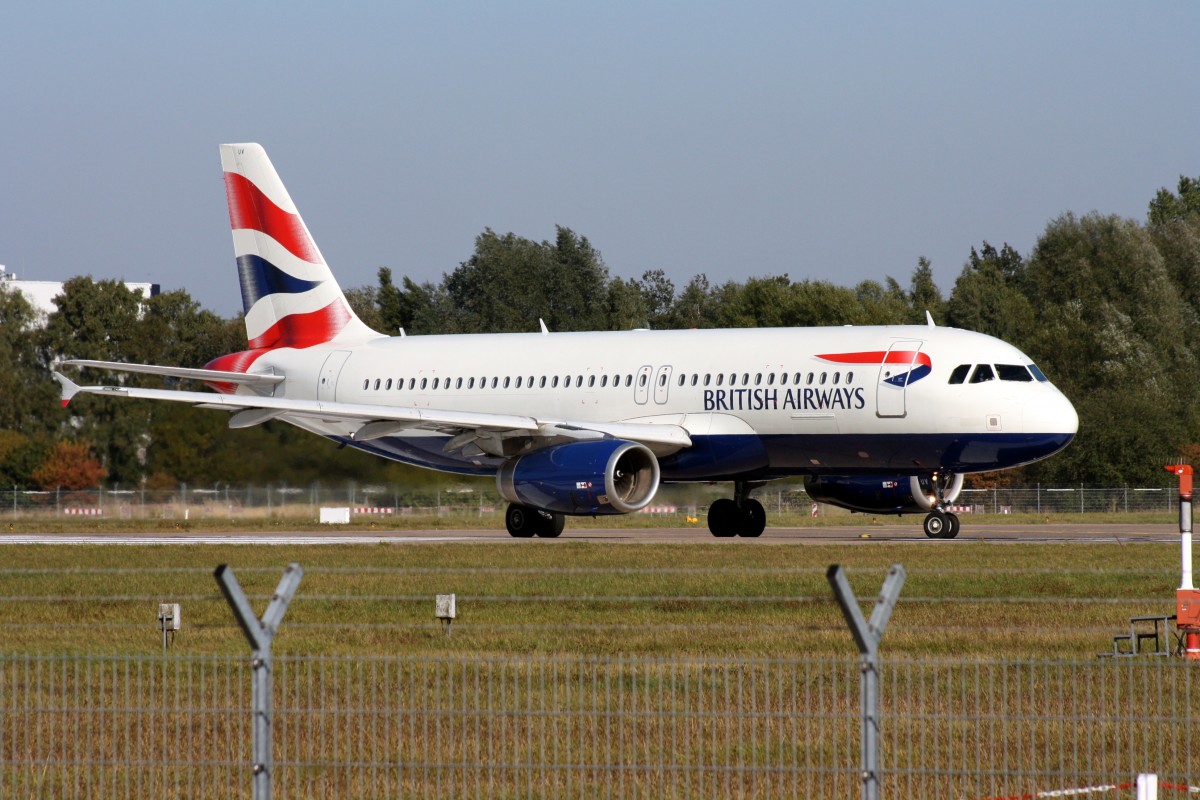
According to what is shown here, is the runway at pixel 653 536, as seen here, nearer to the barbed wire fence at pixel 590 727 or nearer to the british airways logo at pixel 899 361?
the british airways logo at pixel 899 361

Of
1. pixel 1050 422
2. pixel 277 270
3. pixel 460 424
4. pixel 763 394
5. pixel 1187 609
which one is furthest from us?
pixel 277 270

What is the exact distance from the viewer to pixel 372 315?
293 ft

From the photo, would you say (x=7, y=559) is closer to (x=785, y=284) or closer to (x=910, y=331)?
(x=910, y=331)

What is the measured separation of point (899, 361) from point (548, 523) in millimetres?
6716

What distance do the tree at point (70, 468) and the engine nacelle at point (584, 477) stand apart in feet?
46.5

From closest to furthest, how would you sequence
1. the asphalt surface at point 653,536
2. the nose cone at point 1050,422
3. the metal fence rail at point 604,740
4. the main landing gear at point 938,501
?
the metal fence rail at point 604,740
the nose cone at point 1050,422
the asphalt surface at point 653,536
the main landing gear at point 938,501

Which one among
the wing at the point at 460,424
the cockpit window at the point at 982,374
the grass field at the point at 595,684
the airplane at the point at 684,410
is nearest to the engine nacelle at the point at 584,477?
the airplane at the point at 684,410

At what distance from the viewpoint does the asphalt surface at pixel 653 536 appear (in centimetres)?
2988

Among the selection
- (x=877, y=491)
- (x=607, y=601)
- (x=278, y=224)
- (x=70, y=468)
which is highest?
(x=278, y=224)

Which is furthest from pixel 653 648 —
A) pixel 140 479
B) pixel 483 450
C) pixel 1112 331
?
pixel 1112 331

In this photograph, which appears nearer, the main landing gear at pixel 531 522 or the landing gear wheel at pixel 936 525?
the landing gear wheel at pixel 936 525

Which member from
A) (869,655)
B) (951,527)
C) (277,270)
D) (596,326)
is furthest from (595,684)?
(596,326)

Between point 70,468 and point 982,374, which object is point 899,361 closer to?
point 982,374

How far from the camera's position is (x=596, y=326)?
8081 centimetres
